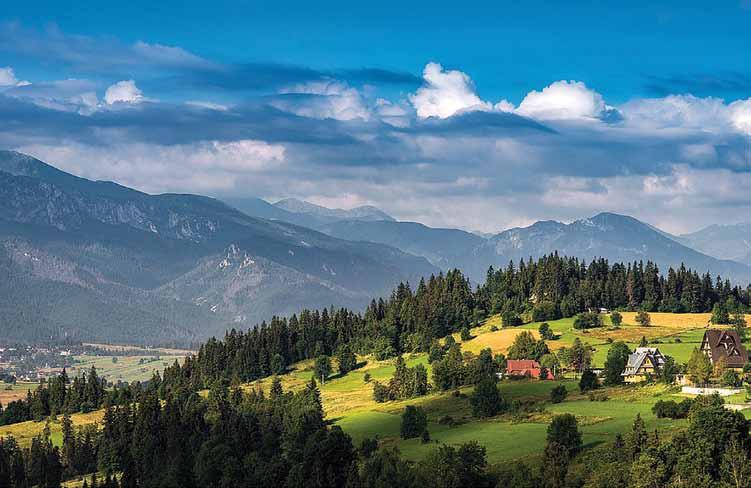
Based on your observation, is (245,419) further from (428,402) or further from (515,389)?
(515,389)

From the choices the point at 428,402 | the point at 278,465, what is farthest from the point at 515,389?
the point at 278,465

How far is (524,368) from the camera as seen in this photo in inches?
6806

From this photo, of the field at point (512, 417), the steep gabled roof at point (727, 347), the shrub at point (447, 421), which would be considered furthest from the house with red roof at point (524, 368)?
the shrub at point (447, 421)

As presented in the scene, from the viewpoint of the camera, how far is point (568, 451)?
94500 millimetres

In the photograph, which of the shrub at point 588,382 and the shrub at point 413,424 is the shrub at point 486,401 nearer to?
the shrub at point 413,424

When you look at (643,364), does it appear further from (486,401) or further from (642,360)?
(486,401)

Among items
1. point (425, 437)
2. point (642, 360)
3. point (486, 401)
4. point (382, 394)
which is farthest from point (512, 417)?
point (382, 394)

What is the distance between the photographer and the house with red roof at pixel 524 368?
557ft

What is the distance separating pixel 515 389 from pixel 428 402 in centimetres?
1336

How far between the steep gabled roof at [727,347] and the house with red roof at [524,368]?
2644 cm

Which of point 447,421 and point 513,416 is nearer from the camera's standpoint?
point 513,416

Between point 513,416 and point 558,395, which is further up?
point 558,395

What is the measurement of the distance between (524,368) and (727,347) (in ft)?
113

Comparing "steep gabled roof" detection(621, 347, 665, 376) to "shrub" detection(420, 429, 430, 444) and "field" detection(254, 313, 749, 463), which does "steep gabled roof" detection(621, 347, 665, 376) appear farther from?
"shrub" detection(420, 429, 430, 444)
